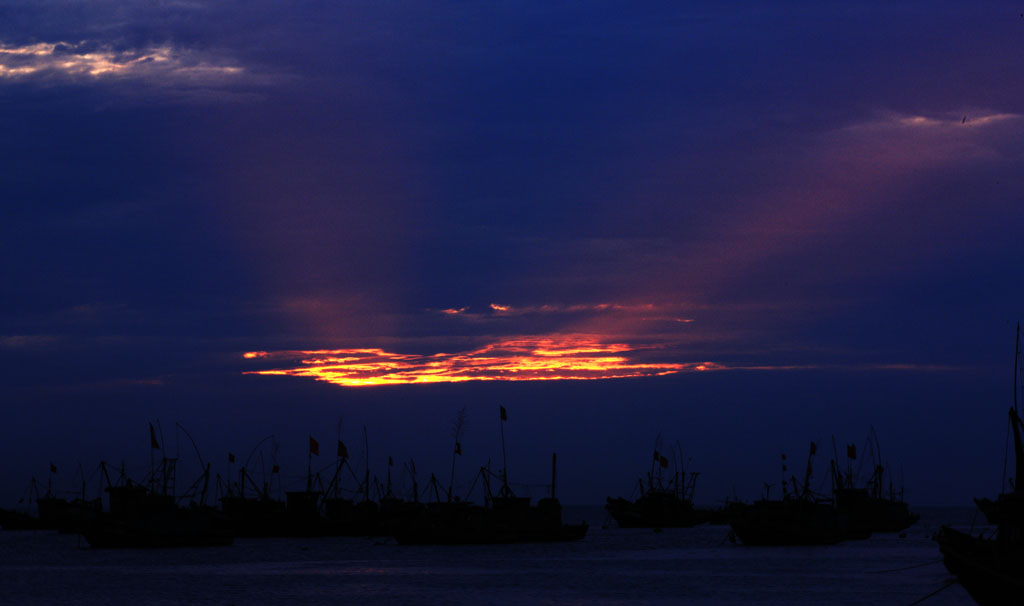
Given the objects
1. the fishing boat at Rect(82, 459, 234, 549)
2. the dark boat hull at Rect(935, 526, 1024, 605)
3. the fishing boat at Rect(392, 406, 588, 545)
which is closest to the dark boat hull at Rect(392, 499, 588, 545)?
the fishing boat at Rect(392, 406, 588, 545)

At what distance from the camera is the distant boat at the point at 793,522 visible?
125188mm

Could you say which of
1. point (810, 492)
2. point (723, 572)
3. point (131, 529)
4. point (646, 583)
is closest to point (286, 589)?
point (646, 583)

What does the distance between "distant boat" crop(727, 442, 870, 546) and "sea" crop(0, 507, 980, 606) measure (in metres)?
1.79

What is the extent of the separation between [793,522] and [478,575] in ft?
152

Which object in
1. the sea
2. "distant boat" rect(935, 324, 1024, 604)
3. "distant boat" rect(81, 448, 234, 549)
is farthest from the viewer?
"distant boat" rect(81, 448, 234, 549)

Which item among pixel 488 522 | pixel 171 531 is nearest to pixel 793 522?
pixel 488 522

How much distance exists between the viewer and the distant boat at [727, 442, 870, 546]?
12519cm

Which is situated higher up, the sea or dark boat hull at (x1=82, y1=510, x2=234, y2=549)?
dark boat hull at (x1=82, y1=510, x2=234, y2=549)

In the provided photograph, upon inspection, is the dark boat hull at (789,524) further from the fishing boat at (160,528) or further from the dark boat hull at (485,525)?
the fishing boat at (160,528)

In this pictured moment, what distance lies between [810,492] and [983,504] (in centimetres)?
4787

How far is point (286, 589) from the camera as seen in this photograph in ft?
262

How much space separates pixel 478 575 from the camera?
94188mm

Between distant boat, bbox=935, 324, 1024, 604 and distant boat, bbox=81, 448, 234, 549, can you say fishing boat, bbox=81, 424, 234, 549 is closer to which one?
distant boat, bbox=81, 448, 234, 549

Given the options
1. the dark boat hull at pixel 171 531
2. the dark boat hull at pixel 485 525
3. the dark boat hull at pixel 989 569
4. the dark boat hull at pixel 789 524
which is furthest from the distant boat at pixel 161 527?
the dark boat hull at pixel 989 569
